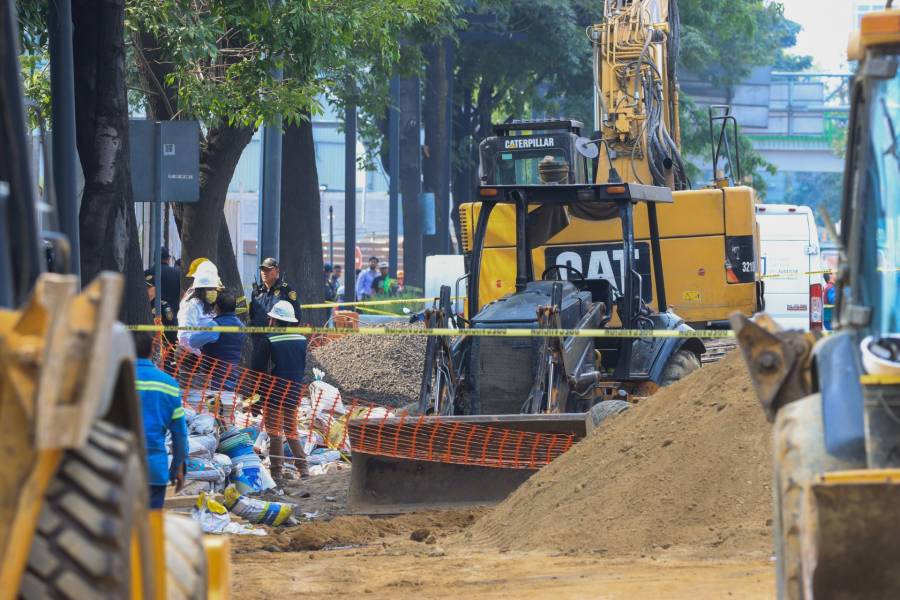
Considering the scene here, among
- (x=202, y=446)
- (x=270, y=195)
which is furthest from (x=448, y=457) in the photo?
(x=270, y=195)

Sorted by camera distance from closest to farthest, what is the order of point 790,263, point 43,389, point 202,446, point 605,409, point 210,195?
point 43,389 < point 202,446 < point 605,409 < point 210,195 < point 790,263

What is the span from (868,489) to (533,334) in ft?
24.4

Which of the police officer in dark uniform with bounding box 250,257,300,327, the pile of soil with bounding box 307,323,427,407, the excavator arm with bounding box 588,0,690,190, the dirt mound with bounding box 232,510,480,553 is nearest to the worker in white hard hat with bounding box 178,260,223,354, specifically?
the police officer in dark uniform with bounding box 250,257,300,327

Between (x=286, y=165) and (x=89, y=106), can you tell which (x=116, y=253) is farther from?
(x=286, y=165)

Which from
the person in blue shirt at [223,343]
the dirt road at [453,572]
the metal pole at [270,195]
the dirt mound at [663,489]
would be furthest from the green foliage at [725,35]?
the dirt road at [453,572]

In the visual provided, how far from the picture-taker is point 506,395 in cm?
1268

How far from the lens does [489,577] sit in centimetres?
851

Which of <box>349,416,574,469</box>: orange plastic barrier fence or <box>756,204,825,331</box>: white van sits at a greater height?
<box>756,204,825,331</box>: white van

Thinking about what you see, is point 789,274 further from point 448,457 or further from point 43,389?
point 43,389

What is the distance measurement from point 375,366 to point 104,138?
26.4ft

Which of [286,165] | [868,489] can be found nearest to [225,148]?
[286,165]

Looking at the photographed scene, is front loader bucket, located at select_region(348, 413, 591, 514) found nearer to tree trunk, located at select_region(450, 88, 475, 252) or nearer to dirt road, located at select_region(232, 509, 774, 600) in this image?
dirt road, located at select_region(232, 509, 774, 600)

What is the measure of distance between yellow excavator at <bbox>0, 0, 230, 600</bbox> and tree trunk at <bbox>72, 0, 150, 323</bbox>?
868cm

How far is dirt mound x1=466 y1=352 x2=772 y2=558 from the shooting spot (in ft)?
30.3
